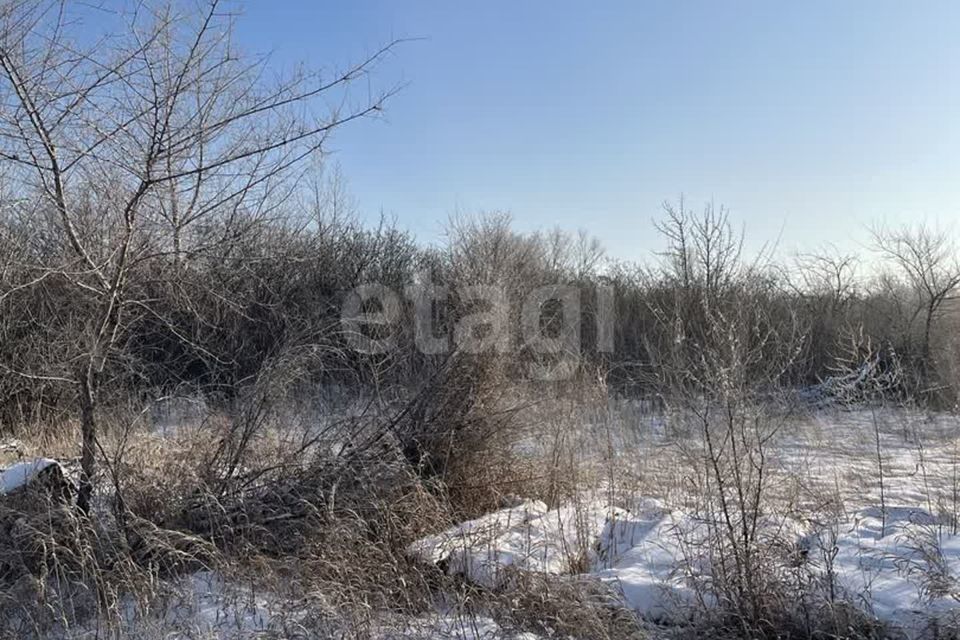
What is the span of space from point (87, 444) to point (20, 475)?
1.50 ft

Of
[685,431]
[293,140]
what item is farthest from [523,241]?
[293,140]

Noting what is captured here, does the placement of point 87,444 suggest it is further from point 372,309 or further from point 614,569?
point 372,309

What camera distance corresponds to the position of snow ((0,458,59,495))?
3402mm

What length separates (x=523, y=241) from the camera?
13.4 metres

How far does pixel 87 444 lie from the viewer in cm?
341

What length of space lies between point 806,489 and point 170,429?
5.16 metres

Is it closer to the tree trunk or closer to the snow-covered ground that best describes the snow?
the tree trunk

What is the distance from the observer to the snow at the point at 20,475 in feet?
11.2

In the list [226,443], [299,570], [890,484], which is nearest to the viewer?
[299,570]

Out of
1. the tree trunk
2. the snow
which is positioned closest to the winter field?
the snow

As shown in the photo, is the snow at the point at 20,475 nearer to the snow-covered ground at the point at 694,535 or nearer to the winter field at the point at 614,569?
the winter field at the point at 614,569

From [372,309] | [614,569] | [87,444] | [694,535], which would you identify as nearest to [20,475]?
[87,444]

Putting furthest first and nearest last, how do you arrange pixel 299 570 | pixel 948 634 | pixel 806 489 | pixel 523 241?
pixel 523 241, pixel 806 489, pixel 299 570, pixel 948 634

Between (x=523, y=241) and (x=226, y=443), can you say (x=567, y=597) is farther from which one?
(x=523, y=241)
